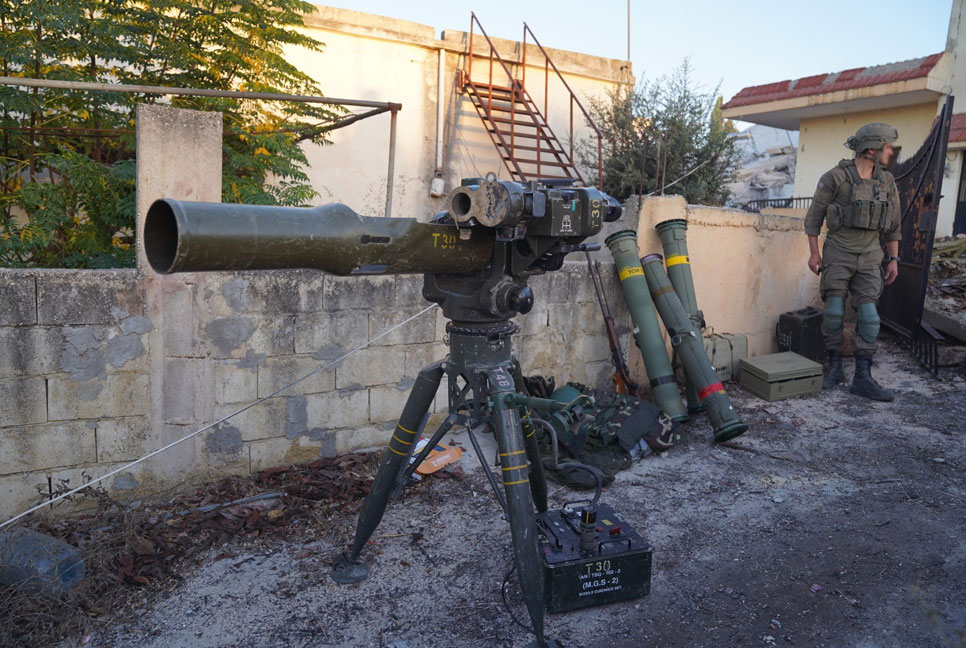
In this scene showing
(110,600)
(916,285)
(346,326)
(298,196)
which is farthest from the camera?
(916,285)

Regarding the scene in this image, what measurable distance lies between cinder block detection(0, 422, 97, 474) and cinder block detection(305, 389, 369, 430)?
1245 mm

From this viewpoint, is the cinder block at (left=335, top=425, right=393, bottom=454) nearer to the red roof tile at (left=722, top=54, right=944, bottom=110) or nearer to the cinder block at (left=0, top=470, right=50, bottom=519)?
the cinder block at (left=0, top=470, right=50, bottom=519)

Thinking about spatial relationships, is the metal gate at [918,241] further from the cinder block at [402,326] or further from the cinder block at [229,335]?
the cinder block at [229,335]

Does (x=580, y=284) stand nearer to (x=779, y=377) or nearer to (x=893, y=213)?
(x=779, y=377)

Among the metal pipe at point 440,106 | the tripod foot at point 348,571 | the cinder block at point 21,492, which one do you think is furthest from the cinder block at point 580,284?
the metal pipe at point 440,106

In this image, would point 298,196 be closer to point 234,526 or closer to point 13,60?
point 13,60

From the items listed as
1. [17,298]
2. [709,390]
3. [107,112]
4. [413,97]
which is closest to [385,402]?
[17,298]

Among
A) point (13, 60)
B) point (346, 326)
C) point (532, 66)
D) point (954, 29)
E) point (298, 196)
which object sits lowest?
point (346, 326)

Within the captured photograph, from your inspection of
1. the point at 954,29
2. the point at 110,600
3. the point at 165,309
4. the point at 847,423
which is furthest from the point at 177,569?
the point at 954,29

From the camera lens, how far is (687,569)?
133 inches

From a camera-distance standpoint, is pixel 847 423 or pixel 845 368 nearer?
pixel 847 423

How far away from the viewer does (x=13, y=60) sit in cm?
500

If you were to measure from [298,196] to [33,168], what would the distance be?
1990 mm

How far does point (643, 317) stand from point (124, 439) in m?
3.85
